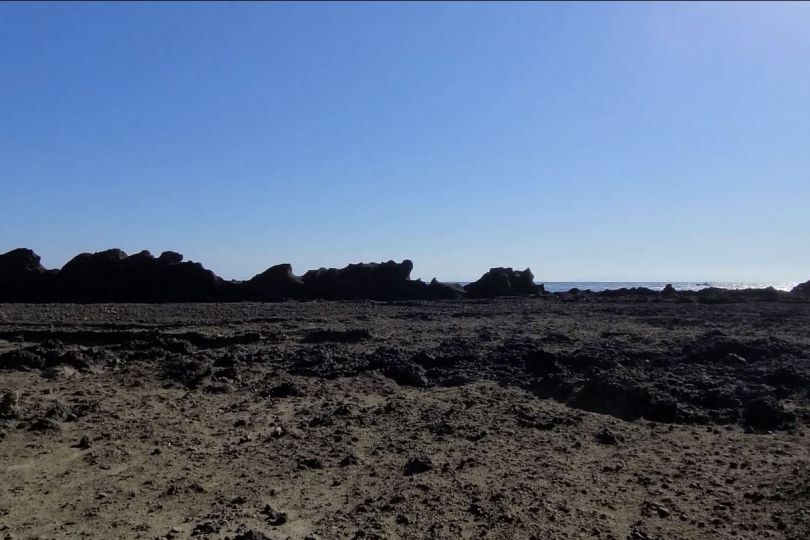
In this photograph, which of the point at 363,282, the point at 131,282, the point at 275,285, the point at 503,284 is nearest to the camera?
the point at 131,282

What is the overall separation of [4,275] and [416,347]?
22.5 metres

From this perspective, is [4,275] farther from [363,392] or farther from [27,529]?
[27,529]

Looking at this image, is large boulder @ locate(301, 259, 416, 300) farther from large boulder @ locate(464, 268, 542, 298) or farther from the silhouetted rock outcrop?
large boulder @ locate(464, 268, 542, 298)

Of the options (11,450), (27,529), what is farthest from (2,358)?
(27,529)

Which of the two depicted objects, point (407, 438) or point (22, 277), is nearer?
point (407, 438)

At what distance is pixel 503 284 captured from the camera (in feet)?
117

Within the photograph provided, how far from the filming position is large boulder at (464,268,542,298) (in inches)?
1396

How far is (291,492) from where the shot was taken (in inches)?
236

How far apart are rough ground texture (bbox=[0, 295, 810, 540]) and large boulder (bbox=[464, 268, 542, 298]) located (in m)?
20.3

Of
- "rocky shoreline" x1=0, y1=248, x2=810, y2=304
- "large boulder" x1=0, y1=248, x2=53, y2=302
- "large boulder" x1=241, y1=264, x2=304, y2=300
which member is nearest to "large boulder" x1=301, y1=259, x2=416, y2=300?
"rocky shoreline" x1=0, y1=248, x2=810, y2=304

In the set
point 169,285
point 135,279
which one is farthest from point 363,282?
point 135,279

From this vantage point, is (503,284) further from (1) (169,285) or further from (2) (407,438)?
(2) (407,438)

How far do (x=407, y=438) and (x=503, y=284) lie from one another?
28.6 metres

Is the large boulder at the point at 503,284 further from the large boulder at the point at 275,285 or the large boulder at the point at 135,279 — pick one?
the large boulder at the point at 135,279
